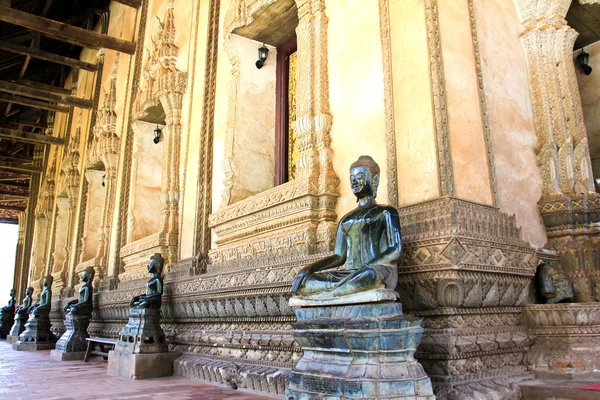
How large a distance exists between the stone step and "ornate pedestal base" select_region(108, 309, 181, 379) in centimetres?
416

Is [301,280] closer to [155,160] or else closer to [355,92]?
[355,92]

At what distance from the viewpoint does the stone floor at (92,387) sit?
4.70 m

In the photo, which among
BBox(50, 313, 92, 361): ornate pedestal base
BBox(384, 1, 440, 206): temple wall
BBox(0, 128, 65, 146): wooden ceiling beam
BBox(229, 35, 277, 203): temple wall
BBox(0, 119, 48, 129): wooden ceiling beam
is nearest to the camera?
BBox(384, 1, 440, 206): temple wall

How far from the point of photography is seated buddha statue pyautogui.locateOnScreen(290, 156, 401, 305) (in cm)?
321

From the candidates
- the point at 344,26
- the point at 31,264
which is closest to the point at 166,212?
the point at 344,26

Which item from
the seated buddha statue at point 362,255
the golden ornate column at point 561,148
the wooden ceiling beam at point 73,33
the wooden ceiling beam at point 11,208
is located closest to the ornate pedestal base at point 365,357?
the seated buddha statue at point 362,255

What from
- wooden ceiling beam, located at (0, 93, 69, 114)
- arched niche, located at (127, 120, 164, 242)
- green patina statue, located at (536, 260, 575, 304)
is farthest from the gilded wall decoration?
wooden ceiling beam, located at (0, 93, 69, 114)

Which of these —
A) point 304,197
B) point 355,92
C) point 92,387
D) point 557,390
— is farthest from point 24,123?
point 557,390

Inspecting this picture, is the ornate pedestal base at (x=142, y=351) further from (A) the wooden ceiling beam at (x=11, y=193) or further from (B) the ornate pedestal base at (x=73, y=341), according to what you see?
(A) the wooden ceiling beam at (x=11, y=193)

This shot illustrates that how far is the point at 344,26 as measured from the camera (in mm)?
5129

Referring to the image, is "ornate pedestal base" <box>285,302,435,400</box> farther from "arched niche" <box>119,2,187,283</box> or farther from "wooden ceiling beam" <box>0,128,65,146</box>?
"wooden ceiling beam" <box>0,128,65,146</box>

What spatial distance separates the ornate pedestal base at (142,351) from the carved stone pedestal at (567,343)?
13.6 ft

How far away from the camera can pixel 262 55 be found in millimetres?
6816

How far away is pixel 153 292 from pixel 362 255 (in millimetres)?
3969
